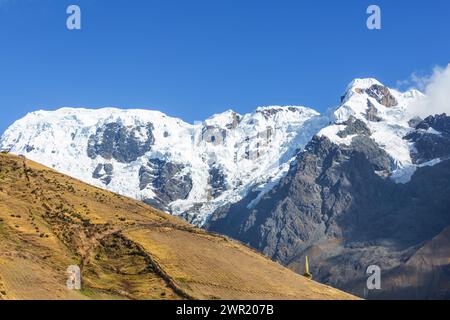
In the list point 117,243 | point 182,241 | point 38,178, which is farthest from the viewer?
point 38,178

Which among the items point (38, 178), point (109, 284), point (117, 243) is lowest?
point (109, 284)

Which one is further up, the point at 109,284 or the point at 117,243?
the point at 117,243

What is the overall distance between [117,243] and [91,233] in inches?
160

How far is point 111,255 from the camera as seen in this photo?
10200 cm

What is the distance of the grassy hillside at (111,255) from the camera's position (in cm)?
9012

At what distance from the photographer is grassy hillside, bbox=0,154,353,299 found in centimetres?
9012
